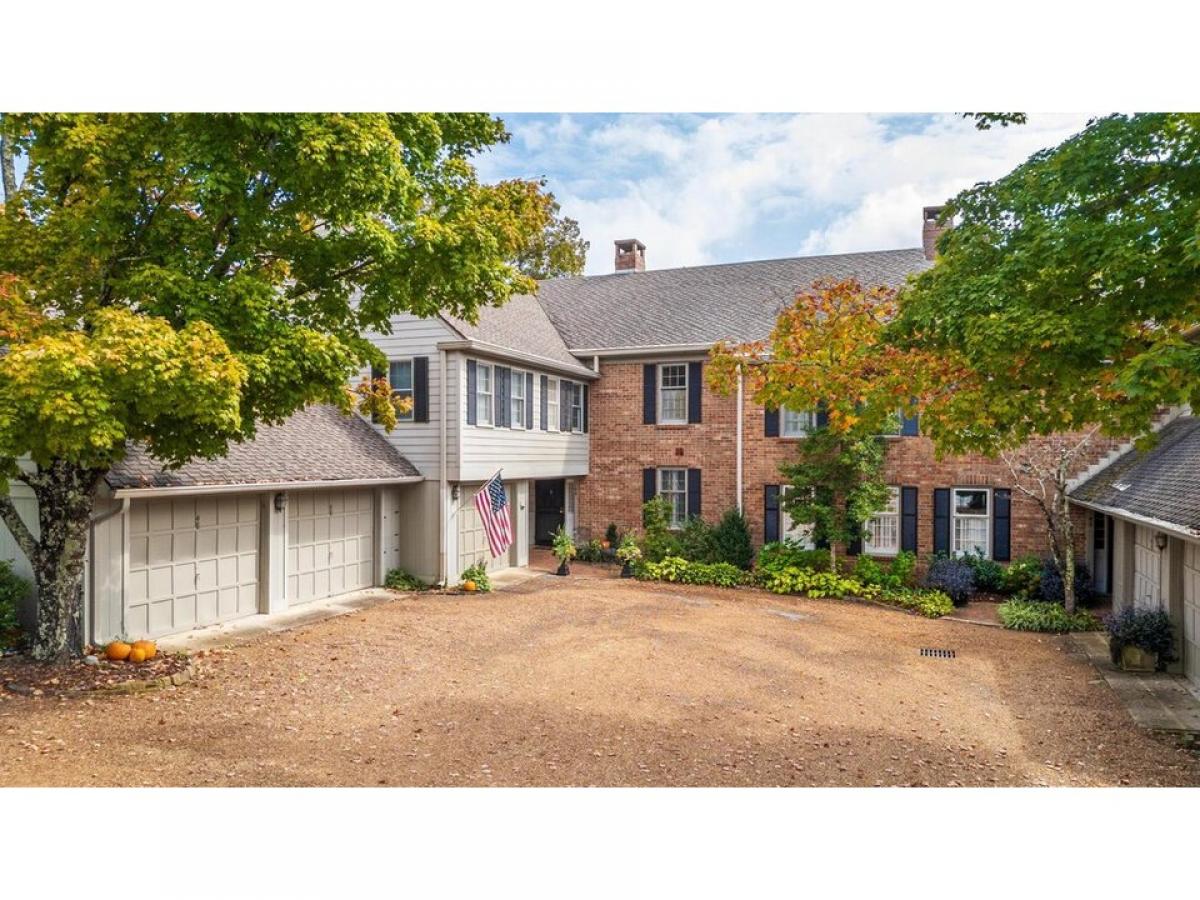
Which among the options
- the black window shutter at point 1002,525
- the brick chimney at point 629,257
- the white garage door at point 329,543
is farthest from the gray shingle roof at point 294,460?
the black window shutter at point 1002,525

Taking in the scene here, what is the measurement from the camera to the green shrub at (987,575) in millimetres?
14164

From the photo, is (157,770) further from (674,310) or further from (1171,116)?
(674,310)

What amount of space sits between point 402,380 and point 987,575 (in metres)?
11.0

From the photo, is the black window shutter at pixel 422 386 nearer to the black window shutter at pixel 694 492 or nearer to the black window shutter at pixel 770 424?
the black window shutter at pixel 694 492

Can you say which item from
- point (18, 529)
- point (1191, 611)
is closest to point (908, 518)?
point (1191, 611)

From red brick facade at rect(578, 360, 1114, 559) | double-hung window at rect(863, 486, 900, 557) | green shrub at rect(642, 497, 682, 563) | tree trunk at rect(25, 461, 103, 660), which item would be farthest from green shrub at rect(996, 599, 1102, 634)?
tree trunk at rect(25, 461, 103, 660)

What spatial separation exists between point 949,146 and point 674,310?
10625mm

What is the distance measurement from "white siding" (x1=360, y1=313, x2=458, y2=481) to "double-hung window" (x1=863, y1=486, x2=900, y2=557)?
326 inches

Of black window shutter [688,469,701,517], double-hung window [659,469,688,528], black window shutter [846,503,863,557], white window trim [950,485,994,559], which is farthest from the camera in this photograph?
double-hung window [659,469,688,528]

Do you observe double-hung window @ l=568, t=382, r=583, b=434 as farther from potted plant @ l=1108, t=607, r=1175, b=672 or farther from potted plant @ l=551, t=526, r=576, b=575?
potted plant @ l=1108, t=607, r=1175, b=672

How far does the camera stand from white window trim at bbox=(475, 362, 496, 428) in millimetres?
14109

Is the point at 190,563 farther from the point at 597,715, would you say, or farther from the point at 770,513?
the point at 770,513

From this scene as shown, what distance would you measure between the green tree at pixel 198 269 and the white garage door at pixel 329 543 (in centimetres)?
371

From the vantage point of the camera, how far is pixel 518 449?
50.4 ft
